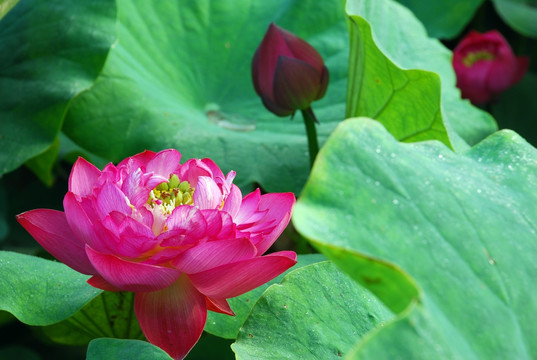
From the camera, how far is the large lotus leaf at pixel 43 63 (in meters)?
0.99

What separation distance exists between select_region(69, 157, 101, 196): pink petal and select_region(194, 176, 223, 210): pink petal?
12 centimetres

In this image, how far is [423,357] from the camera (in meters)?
0.37

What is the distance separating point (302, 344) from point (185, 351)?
0.11 meters

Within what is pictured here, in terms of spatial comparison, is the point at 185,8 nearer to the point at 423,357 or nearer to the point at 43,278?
the point at 43,278

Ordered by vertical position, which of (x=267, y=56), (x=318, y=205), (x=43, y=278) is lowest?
(x=43, y=278)

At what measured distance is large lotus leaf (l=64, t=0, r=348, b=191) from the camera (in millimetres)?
1045

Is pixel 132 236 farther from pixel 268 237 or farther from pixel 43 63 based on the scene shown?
pixel 43 63

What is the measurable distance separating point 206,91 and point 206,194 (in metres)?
0.65

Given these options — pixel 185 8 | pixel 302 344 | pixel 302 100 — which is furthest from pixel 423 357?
pixel 185 8

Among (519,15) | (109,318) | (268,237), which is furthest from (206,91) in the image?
(519,15)

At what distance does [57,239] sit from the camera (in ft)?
1.93

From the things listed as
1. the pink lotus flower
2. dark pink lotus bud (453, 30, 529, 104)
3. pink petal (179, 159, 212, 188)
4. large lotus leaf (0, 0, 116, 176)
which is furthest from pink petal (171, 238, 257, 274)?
dark pink lotus bud (453, 30, 529, 104)

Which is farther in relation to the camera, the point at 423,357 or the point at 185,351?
the point at 185,351

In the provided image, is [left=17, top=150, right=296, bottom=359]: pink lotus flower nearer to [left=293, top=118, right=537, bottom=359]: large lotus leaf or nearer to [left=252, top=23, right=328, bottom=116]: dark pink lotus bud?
[left=293, top=118, right=537, bottom=359]: large lotus leaf
